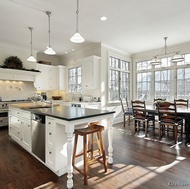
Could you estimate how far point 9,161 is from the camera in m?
2.74

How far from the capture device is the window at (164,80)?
5375 mm

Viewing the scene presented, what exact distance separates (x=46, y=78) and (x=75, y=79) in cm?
133

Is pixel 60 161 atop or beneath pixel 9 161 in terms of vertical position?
atop

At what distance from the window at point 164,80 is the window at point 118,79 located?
0.61 m

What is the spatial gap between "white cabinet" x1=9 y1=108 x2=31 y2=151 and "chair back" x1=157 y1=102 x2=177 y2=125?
3.14 m

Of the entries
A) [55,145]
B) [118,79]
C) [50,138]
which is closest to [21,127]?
[50,138]

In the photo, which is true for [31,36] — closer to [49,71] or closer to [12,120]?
[49,71]

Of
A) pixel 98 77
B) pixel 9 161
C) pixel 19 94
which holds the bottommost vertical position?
pixel 9 161

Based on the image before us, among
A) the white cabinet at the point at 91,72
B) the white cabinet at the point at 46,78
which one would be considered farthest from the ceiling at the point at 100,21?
the white cabinet at the point at 46,78

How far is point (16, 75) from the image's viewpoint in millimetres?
5441

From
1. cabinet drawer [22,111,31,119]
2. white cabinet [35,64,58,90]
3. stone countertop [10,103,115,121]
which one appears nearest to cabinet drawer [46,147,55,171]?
stone countertop [10,103,115,121]

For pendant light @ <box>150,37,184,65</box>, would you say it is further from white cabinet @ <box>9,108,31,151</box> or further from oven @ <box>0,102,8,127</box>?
oven @ <box>0,102,8,127</box>

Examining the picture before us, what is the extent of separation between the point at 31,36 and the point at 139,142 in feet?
14.8

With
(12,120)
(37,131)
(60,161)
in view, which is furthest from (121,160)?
(12,120)
